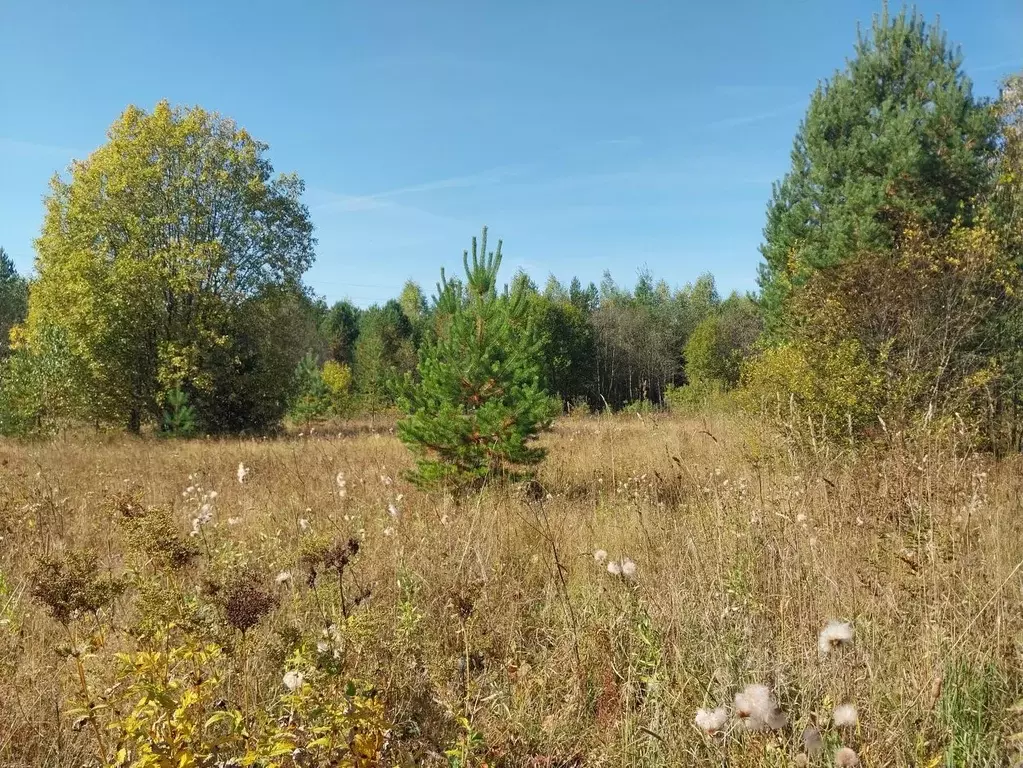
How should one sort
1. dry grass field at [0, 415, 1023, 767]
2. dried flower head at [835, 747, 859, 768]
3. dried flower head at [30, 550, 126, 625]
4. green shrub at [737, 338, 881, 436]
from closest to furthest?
1. dried flower head at [835, 747, 859, 768]
2. dry grass field at [0, 415, 1023, 767]
3. dried flower head at [30, 550, 126, 625]
4. green shrub at [737, 338, 881, 436]

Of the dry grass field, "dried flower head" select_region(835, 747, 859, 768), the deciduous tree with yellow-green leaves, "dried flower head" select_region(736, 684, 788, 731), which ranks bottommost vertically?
the dry grass field

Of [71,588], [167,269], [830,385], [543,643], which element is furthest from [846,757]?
[167,269]

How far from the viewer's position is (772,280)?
55.3 feet

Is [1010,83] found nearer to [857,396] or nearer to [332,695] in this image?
[857,396]

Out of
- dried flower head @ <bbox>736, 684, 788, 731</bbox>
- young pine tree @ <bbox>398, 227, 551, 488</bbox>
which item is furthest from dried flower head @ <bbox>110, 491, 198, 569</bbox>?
young pine tree @ <bbox>398, 227, 551, 488</bbox>

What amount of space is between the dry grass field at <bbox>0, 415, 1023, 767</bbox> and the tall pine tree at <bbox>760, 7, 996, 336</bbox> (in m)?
9.57

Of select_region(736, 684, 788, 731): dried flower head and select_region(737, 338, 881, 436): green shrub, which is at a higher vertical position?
select_region(737, 338, 881, 436): green shrub

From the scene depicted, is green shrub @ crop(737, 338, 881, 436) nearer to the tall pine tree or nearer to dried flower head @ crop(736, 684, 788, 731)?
the tall pine tree

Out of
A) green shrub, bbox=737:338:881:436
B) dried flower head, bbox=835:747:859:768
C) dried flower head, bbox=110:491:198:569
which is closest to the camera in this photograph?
dried flower head, bbox=835:747:859:768

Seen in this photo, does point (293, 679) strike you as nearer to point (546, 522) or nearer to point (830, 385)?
point (546, 522)

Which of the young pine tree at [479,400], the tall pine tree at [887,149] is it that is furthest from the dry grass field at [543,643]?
the tall pine tree at [887,149]

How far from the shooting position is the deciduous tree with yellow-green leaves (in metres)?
17.3

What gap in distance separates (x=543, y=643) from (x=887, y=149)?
44.0ft

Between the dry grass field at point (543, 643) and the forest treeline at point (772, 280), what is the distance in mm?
2703
